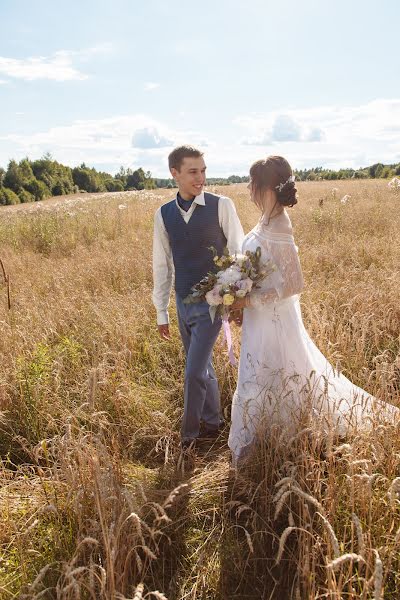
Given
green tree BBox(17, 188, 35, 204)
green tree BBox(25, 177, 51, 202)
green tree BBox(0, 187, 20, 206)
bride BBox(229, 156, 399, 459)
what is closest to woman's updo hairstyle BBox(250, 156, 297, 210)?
bride BBox(229, 156, 399, 459)

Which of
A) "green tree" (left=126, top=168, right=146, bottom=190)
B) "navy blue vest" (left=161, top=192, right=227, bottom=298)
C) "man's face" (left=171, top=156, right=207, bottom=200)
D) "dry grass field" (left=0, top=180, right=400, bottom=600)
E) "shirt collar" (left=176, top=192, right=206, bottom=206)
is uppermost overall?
"green tree" (left=126, top=168, right=146, bottom=190)

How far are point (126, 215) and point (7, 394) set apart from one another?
9.16 m

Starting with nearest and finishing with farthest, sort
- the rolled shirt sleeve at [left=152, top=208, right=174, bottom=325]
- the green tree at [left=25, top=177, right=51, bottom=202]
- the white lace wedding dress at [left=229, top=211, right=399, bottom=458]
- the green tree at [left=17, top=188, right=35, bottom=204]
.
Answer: the white lace wedding dress at [left=229, top=211, right=399, bottom=458] < the rolled shirt sleeve at [left=152, top=208, right=174, bottom=325] < the green tree at [left=17, top=188, right=35, bottom=204] < the green tree at [left=25, top=177, right=51, bottom=202]

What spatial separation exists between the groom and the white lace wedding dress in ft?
0.90

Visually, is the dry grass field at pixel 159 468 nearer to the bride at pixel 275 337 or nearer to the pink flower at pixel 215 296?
the bride at pixel 275 337

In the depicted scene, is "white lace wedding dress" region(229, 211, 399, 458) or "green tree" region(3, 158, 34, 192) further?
"green tree" region(3, 158, 34, 192)

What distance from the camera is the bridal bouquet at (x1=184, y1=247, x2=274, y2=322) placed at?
2.54m

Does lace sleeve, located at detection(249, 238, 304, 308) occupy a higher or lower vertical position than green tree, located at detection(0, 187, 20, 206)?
lower

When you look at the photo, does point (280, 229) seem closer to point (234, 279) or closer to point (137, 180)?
point (234, 279)

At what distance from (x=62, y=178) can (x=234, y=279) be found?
61170mm

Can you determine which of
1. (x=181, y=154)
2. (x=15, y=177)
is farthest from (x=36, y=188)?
(x=181, y=154)

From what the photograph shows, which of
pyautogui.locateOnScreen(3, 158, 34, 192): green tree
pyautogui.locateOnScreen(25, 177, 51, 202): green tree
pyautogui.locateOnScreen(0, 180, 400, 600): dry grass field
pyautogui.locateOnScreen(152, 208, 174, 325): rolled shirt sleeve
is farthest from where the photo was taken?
pyautogui.locateOnScreen(25, 177, 51, 202): green tree

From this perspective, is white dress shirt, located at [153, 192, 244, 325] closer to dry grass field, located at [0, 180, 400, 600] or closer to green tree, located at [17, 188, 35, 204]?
dry grass field, located at [0, 180, 400, 600]

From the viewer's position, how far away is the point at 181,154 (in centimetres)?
299
